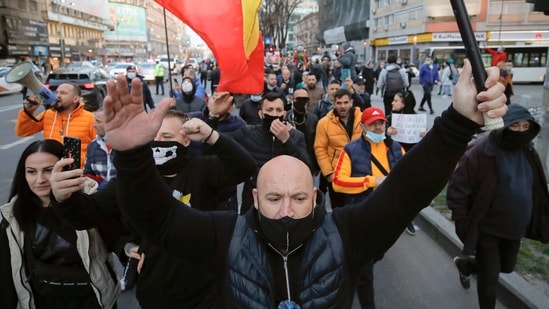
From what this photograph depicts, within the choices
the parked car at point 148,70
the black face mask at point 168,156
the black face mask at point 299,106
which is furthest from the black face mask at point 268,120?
the parked car at point 148,70

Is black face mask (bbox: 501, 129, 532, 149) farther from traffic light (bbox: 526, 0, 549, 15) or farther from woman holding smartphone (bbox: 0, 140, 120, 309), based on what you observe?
woman holding smartphone (bbox: 0, 140, 120, 309)

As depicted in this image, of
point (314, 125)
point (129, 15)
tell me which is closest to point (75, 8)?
point (129, 15)

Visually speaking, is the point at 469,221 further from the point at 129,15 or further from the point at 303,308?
the point at 129,15

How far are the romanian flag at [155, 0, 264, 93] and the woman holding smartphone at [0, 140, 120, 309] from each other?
137 centimetres

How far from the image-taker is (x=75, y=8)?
7031cm

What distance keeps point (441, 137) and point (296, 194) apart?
0.57 m

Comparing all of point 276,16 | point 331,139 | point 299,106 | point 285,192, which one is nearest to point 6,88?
point 276,16

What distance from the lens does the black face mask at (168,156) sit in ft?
8.34

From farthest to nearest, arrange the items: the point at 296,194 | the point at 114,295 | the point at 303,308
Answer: the point at 114,295 < the point at 296,194 < the point at 303,308

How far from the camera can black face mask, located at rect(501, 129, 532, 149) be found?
3307 mm

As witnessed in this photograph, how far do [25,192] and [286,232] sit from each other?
176 centimetres

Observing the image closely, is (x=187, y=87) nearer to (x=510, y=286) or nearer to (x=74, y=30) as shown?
(x=510, y=286)

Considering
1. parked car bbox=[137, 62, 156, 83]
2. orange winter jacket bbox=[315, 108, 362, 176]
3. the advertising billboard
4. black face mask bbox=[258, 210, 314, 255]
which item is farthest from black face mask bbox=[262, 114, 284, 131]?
the advertising billboard

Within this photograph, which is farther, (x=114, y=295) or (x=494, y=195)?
(x=494, y=195)
